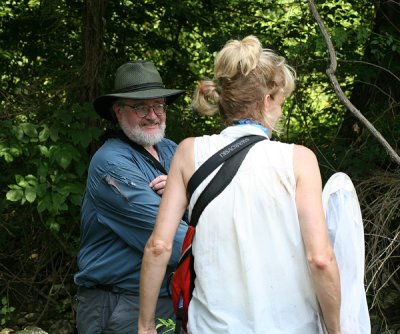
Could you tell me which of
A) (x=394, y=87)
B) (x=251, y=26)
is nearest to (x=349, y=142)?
(x=394, y=87)

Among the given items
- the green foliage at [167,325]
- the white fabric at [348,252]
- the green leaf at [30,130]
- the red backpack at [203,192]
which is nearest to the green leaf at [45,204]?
the green leaf at [30,130]

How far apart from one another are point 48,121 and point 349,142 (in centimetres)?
265

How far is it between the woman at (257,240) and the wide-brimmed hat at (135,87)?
3.63 feet

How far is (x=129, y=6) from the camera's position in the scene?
8.23m

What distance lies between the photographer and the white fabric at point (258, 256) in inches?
105

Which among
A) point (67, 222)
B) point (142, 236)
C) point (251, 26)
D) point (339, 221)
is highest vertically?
point (251, 26)

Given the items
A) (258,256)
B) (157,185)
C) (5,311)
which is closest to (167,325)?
(157,185)

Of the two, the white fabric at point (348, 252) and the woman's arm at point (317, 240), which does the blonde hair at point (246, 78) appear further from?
the white fabric at point (348, 252)

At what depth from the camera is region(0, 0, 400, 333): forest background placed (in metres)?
6.47

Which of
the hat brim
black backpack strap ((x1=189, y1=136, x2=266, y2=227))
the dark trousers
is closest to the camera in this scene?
black backpack strap ((x1=189, y1=136, x2=266, y2=227))

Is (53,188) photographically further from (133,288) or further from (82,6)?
(133,288)

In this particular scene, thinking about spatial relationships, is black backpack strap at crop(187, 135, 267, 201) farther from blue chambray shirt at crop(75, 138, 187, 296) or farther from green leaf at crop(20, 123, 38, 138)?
green leaf at crop(20, 123, 38, 138)

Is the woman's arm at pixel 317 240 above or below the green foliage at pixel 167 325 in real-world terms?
above

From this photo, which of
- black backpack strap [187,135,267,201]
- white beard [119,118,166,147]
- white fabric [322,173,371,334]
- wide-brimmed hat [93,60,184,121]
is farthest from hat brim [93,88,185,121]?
white fabric [322,173,371,334]
